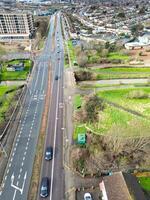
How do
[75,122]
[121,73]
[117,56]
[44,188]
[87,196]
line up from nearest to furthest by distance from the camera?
1. [87,196]
2. [44,188]
3. [75,122]
4. [121,73]
5. [117,56]

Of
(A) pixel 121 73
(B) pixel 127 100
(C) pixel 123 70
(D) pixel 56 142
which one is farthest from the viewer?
(C) pixel 123 70

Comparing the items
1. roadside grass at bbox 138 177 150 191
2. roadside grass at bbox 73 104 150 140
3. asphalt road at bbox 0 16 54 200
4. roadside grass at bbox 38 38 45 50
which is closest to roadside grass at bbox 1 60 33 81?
asphalt road at bbox 0 16 54 200

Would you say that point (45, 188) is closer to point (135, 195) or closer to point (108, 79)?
point (135, 195)

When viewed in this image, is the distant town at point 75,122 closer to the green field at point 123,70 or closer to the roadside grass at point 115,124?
the roadside grass at point 115,124

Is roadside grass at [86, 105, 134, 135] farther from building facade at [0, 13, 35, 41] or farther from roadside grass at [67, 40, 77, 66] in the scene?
building facade at [0, 13, 35, 41]

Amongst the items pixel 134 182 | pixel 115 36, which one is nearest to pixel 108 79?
pixel 134 182

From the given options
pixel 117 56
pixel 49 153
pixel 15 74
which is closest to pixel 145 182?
pixel 49 153

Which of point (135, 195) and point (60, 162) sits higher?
point (135, 195)

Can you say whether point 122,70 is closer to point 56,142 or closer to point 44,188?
point 56,142
